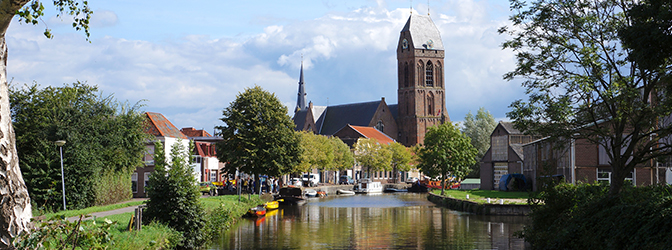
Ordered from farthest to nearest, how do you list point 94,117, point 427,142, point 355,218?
point 427,142 < point 355,218 < point 94,117

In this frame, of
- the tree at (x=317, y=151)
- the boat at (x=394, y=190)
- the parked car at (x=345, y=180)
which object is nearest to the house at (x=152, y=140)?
the tree at (x=317, y=151)

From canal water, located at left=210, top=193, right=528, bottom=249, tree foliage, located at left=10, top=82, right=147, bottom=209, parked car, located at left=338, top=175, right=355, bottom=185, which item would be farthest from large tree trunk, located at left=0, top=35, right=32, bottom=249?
parked car, located at left=338, top=175, right=355, bottom=185

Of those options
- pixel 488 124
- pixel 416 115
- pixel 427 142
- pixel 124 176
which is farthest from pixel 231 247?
pixel 416 115

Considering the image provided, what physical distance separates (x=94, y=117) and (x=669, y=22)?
31.7 meters

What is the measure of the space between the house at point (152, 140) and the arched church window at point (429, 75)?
250 feet

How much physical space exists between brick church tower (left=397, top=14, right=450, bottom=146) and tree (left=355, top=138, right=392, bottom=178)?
81.7 feet

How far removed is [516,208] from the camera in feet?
125

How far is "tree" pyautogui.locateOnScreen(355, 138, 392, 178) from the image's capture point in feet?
314

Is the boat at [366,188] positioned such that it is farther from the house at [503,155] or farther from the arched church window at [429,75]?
the arched church window at [429,75]

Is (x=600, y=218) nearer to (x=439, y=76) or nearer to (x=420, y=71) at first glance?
(x=420, y=71)

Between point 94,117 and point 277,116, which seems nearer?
point 94,117

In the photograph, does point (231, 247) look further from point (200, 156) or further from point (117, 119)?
point (200, 156)

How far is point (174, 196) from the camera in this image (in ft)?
66.9

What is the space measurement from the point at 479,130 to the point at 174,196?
92.9 m
